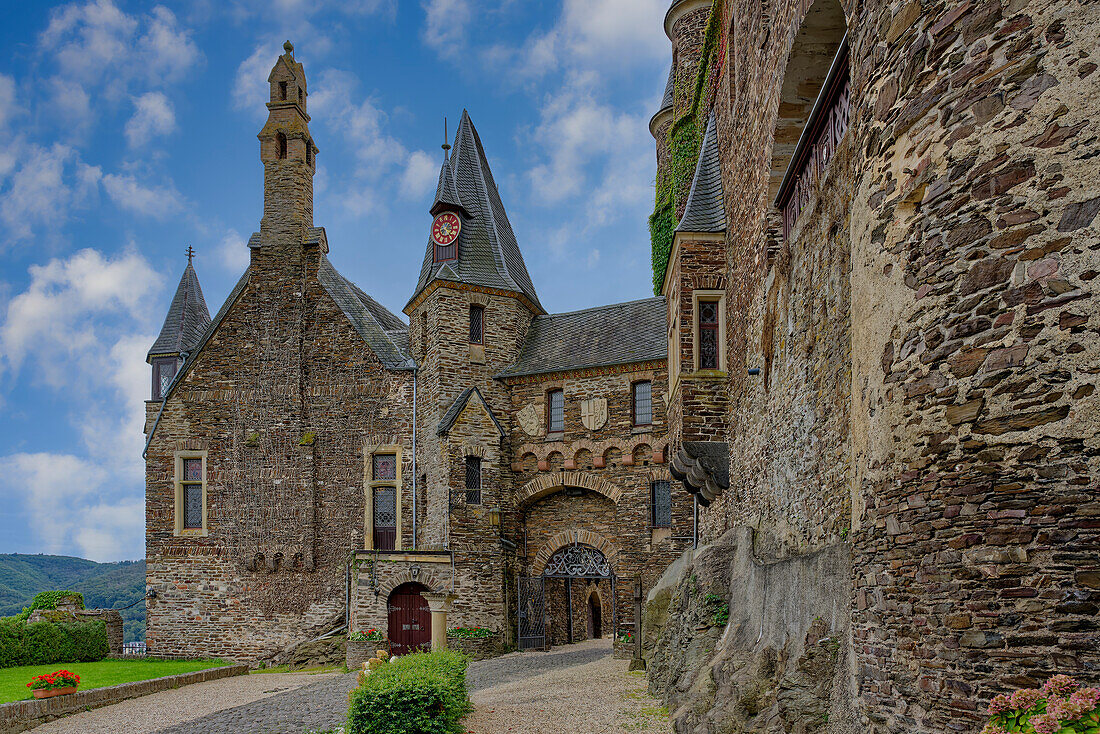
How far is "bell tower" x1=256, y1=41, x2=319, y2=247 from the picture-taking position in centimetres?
2877

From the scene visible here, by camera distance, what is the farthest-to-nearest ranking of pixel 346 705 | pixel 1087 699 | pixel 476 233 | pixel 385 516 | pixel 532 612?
pixel 476 233
pixel 385 516
pixel 532 612
pixel 346 705
pixel 1087 699

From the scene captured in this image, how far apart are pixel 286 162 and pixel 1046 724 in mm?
28886

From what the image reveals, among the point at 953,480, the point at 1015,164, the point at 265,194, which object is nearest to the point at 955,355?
the point at 953,480

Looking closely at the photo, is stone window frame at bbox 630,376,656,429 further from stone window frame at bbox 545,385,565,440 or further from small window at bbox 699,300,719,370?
small window at bbox 699,300,719,370

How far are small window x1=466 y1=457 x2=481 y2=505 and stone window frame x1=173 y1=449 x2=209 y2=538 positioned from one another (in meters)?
9.07

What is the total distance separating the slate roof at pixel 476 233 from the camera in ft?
84.9

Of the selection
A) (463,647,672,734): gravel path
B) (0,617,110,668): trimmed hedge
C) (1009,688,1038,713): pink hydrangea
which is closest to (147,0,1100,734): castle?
(1009,688,1038,713): pink hydrangea

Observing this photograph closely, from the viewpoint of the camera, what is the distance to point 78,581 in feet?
258

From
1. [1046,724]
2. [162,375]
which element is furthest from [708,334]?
[162,375]

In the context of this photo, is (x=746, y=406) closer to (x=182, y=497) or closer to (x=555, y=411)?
(x=555, y=411)

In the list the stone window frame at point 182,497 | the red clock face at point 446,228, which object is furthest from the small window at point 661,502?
the stone window frame at point 182,497

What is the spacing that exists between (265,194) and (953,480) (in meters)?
27.8

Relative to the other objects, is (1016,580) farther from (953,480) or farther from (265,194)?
(265,194)

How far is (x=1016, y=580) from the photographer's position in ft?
14.0
